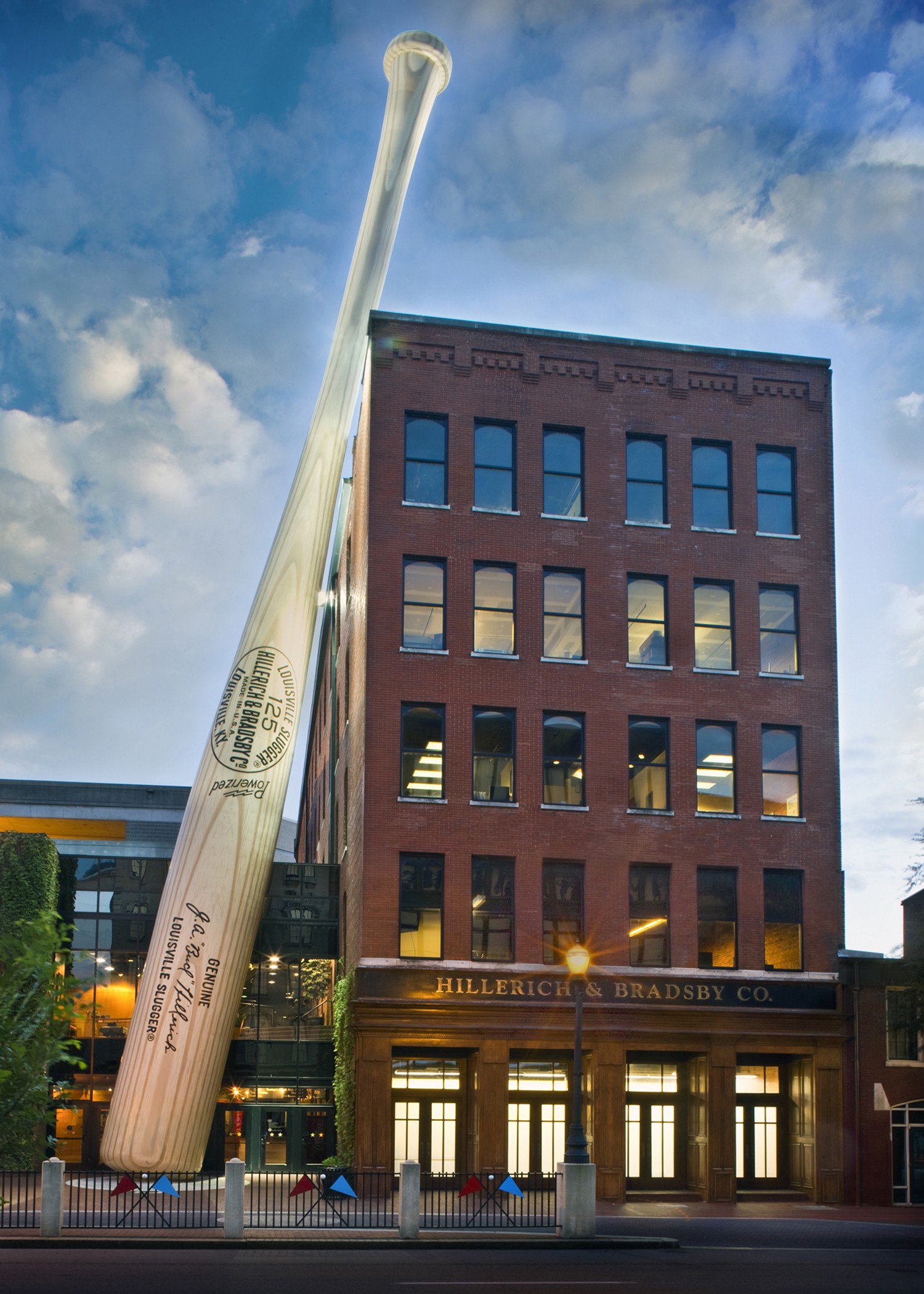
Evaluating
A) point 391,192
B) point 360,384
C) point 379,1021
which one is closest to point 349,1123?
point 379,1021

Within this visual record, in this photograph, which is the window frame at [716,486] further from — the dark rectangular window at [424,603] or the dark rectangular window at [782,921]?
the dark rectangular window at [782,921]

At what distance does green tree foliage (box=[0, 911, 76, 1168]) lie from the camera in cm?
2028

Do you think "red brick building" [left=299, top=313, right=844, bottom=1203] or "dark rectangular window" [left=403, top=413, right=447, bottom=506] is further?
"dark rectangular window" [left=403, top=413, right=447, bottom=506]

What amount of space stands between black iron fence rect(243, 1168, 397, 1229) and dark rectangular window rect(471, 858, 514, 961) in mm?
5631

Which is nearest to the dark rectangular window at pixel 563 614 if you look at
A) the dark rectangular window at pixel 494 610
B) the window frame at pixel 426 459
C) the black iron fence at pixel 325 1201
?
the dark rectangular window at pixel 494 610

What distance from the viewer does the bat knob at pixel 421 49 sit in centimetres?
4059

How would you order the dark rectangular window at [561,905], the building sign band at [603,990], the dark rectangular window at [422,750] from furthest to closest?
the dark rectangular window at [422,750] < the dark rectangular window at [561,905] < the building sign band at [603,990]

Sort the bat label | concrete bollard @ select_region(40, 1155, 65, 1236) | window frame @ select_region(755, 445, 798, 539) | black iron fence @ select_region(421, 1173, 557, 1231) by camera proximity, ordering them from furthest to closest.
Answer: window frame @ select_region(755, 445, 798, 539) → the bat label → black iron fence @ select_region(421, 1173, 557, 1231) → concrete bollard @ select_region(40, 1155, 65, 1236)

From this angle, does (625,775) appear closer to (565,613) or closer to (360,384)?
(565,613)

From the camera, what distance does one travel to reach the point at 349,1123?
33469 millimetres

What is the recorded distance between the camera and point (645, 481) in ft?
124

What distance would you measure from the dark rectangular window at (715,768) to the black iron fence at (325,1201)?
39.1 ft

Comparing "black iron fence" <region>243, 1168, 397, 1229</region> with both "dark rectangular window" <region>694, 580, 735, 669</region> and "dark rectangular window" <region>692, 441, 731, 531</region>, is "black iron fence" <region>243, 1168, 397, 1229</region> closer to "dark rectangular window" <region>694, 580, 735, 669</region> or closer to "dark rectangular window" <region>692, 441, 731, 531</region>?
"dark rectangular window" <region>694, 580, 735, 669</region>

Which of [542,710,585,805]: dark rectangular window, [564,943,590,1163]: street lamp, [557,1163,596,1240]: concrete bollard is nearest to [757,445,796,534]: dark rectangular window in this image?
[542,710,585,805]: dark rectangular window
